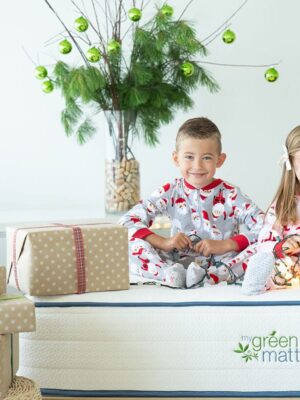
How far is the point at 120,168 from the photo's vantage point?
11.7ft

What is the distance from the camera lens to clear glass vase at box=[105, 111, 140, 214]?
11.6 feet

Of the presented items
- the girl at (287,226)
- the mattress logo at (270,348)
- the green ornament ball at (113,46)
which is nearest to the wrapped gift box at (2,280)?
the mattress logo at (270,348)

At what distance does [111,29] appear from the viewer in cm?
376

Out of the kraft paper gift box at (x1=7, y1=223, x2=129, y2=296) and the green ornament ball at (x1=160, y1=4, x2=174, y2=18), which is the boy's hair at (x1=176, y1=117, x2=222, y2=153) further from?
the green ornament ball at (x1=160, y1=4, x2=174, y2=18)

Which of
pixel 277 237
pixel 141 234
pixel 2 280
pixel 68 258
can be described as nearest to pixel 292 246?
pixel 277 237

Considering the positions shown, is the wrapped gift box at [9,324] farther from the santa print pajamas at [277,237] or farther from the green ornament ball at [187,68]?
the green ornament ball at [187,68]

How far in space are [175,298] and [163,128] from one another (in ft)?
5.46

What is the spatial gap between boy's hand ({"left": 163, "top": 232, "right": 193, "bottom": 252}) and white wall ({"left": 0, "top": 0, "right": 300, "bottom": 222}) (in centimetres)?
112

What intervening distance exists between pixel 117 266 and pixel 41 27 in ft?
5.57

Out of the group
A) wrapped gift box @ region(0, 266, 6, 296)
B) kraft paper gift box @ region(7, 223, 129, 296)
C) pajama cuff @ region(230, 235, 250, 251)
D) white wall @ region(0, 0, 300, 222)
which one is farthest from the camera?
white wall @ region(0, 0, 300, 222)

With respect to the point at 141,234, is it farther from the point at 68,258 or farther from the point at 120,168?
the point at 120,168

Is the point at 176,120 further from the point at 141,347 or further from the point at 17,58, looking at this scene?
the point at 141,347

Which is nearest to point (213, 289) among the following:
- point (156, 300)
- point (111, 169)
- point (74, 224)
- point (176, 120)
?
point (156, 300)

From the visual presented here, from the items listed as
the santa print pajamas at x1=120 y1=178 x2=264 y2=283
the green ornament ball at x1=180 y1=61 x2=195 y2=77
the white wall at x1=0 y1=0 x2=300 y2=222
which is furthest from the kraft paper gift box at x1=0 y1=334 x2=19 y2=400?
the white wall at x1=0 y1=0 x2=300 y2=222
